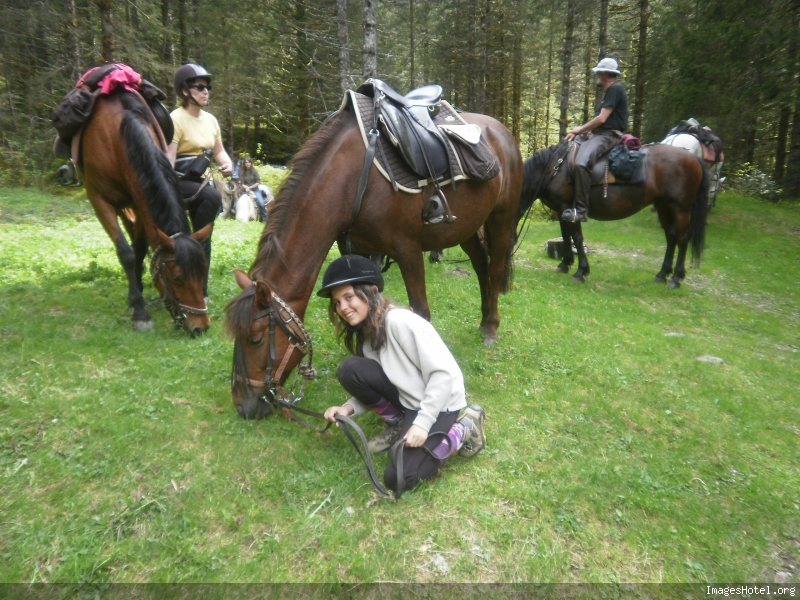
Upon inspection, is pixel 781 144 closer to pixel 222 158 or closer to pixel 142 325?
pixel 222 158

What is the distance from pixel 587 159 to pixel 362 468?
23.1 ft

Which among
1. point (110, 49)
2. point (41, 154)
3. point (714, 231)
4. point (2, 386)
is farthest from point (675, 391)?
point (41, 154)

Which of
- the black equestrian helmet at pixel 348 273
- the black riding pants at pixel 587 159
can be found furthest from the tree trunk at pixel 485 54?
the black equestrian helmet at pixel 348 273

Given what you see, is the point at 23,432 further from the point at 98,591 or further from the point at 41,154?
the point at 41,154

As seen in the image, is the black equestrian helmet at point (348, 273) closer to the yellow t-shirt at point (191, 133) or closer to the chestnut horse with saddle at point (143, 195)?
the chestnut horse with saddle at point (143, 195)

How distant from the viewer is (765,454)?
3500 millimetres

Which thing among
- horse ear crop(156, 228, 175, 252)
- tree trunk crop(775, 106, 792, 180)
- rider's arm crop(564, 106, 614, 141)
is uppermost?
tree trunk crop(775, 106, 792, 180)

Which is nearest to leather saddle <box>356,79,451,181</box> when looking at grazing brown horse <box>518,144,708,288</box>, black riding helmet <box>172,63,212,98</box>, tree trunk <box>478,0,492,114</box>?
black riding helmet <box>172,63,212,98</box>

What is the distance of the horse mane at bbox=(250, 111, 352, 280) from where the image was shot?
297cm

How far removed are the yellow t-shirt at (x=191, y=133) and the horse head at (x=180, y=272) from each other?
1.38 meters

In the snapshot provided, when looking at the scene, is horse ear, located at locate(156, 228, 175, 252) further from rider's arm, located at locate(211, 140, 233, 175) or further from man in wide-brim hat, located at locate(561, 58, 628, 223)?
man in wide-brim hat, located at locate(561, 58, 628, 223)

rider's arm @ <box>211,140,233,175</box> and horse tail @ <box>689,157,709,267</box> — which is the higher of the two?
rider's arm @ <box>211,140,233,175</box>

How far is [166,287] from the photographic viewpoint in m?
3.88

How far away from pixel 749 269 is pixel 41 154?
18904 millimetres
